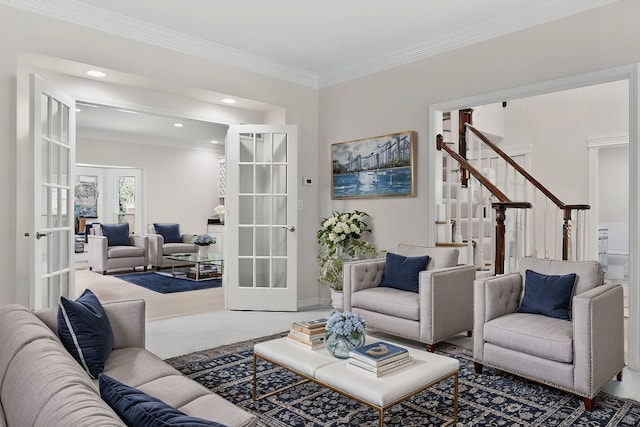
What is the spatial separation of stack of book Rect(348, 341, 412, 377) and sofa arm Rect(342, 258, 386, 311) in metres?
1.69

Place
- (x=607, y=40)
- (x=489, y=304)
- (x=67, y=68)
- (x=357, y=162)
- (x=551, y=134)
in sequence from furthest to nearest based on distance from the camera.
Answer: (x=551, y=134) < (x=357, y=162) < (x=67, y=68) < (x=607, y=40) < (x=489, y=304)

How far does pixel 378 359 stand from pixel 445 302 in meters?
1.60

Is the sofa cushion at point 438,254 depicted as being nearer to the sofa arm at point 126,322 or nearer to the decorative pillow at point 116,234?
the sofa arm at point 126,322

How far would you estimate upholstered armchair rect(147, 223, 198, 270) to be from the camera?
8.27 metres

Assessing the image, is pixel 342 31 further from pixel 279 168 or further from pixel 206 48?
pixel 279 168

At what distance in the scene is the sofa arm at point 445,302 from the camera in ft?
11.2

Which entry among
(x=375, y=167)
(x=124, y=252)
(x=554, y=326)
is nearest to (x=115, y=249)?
(x=124, y=252)

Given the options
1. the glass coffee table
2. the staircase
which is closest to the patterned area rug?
the staircase

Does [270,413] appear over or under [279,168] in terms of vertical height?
under

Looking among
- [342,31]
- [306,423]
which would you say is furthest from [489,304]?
[342,31]

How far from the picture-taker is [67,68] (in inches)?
148

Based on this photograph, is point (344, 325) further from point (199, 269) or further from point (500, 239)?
point (199, 269)

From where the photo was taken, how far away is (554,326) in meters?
2.71

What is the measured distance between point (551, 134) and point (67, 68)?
611 centimetres
